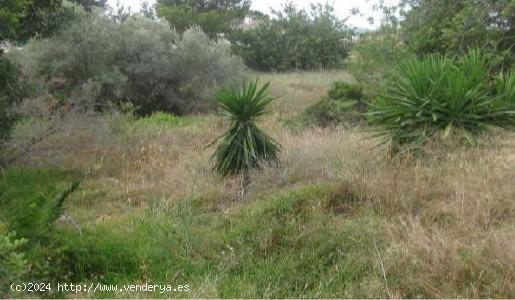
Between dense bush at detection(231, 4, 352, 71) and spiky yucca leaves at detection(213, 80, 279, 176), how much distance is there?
1816 cm

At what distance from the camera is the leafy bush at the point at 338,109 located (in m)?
12.2

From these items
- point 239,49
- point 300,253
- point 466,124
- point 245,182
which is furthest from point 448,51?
point 239,49

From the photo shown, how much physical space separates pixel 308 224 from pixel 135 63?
34.1ft

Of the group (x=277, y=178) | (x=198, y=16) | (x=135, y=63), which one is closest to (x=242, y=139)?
(x=277, y=178)

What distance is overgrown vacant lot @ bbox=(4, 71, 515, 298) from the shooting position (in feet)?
16.4

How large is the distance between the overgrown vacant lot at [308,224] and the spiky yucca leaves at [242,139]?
284 mm

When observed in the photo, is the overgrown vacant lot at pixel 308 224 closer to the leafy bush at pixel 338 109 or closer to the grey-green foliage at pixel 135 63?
the leafy bush at pixel 338 109

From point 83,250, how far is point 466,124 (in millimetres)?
5218

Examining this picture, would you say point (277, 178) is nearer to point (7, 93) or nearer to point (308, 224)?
point (308, 224)

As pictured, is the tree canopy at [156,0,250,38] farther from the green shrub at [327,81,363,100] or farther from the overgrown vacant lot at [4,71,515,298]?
the overgrown vacant lot at [4,71,515,298]

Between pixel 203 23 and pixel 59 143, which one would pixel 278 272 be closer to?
pixel 59 143

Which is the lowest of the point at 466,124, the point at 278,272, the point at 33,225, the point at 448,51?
the point at 278,272

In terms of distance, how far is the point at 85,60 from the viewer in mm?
14602

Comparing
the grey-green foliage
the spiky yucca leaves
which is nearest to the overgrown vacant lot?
the spiky yucca leaves
